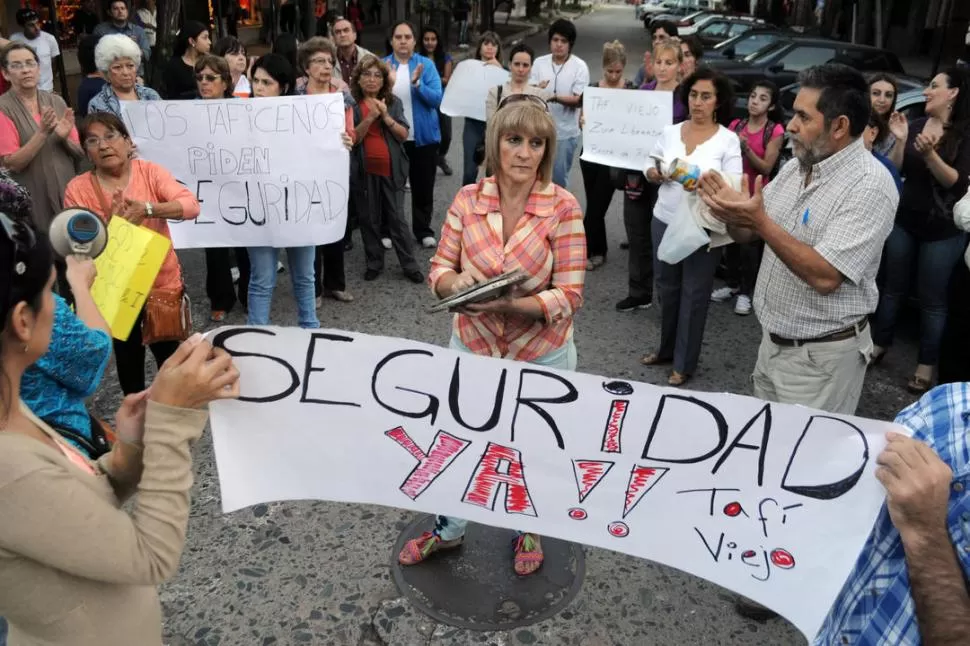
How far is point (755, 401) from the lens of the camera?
75.4 inches

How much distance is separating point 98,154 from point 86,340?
6.50 feet

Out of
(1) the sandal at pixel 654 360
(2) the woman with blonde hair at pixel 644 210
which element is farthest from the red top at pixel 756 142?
(1) the sandal at pixel 654 360

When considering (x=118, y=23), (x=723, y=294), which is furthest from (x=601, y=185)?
(x=118, y=23)

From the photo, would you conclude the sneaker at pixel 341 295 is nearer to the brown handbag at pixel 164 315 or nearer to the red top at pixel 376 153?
the red top at pixel 376 153

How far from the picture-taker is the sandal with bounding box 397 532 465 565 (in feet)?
9.98

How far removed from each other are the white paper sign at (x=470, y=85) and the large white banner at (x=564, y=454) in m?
5.71

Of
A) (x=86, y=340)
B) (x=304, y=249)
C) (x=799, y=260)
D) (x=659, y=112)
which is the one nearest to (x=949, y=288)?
(x=659, y=112)

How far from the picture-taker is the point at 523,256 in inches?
107

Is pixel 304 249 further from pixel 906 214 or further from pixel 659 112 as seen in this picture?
pixel 906 214

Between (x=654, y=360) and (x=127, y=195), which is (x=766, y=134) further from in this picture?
(x=127, y=195)

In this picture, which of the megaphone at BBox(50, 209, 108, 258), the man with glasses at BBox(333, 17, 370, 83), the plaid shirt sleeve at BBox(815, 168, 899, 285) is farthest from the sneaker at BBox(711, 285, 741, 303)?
the megaphone at BBox(50, 209, 108, 258)

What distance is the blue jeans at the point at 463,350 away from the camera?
2875 mm

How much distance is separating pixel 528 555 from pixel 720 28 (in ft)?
67.9

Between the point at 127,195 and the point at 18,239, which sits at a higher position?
the point at 18,239
